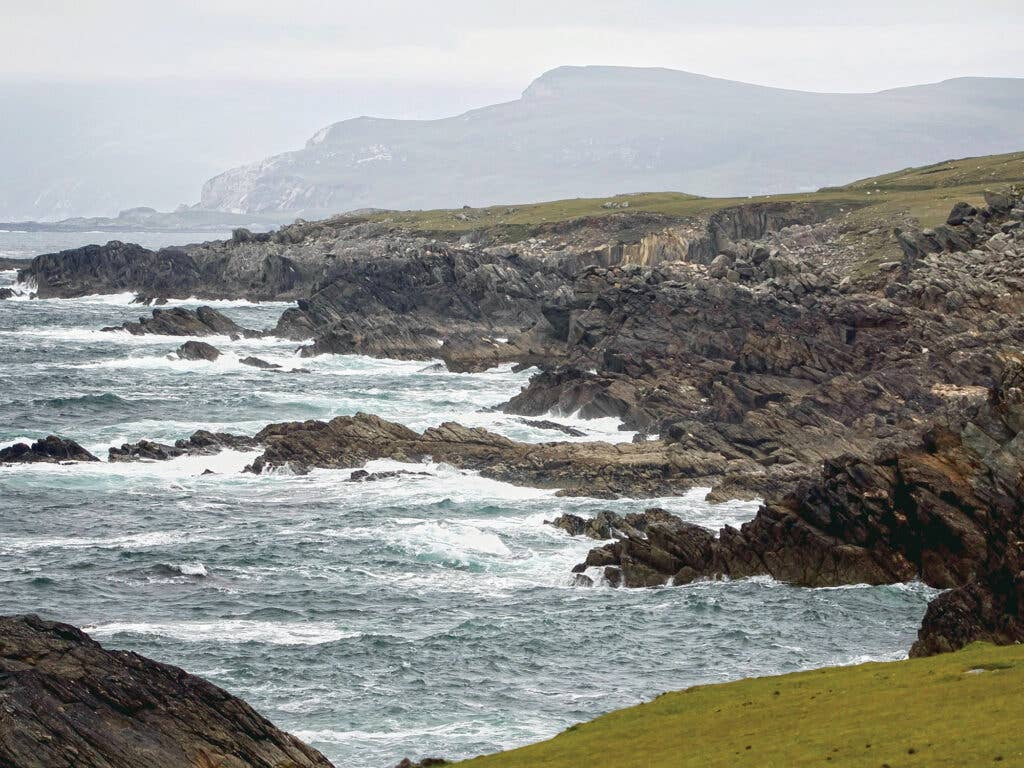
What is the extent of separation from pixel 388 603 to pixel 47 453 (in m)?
28.4

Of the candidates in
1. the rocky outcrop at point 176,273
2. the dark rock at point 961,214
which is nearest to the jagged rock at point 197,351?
the rocky outcrop at point 176,273

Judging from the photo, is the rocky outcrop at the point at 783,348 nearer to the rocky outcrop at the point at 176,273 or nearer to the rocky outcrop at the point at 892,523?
the rocky outcrop at the point at 892,523

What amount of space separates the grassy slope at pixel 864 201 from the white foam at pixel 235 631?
8437 centimetres

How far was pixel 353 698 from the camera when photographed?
123ft

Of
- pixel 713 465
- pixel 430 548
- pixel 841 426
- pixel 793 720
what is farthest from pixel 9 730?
pixel 841 426

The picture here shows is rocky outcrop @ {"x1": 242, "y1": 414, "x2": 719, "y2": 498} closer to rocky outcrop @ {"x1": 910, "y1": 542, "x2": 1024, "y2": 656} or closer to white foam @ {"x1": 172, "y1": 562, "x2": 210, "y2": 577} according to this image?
white foam @ {"x1": 172, "y1": 562, "x2": 210, "y2": 577}

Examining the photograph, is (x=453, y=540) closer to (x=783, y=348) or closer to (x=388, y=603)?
(x=388, y=603)

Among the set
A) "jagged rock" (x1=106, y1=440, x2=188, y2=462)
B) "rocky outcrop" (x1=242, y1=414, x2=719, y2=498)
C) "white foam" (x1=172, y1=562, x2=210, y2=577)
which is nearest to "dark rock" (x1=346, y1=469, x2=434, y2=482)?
"rocky outcrop" (x1=242, y1=414, x2=719, y2=498)

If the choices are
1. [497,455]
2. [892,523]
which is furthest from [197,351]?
[892,523]

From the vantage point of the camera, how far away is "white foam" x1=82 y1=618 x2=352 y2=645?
42062 millimetres

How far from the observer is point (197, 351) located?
10700cm

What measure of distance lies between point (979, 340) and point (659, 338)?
60.2 ft

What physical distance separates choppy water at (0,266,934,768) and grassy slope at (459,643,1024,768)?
4.70 metres

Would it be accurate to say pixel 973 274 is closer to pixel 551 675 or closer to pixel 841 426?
pixel 841 426
